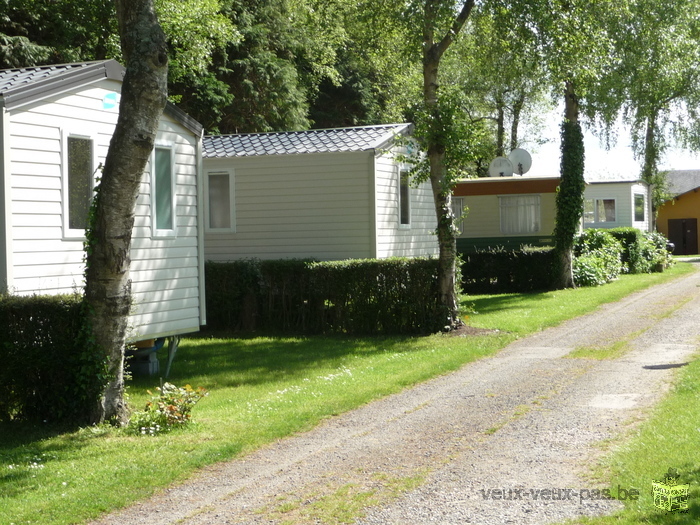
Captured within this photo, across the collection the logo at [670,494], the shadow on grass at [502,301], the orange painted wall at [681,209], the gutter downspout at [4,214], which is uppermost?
the orange painted wall at [681,209]

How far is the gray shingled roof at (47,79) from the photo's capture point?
861 centimetres

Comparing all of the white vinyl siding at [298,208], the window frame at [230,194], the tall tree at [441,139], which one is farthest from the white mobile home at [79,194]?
the window frame at [230,194]

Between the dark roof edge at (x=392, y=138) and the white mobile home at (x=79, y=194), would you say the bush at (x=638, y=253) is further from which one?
the white mobile home at (x=79, y=194)

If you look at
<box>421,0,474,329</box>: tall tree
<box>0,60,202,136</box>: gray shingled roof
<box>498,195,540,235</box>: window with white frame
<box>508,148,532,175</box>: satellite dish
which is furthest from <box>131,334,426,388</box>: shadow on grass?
<box>508,148,532,175</box>: satellite dish

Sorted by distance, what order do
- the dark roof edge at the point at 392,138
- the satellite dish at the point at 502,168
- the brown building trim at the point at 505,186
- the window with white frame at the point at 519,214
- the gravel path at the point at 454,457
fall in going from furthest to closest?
the satellite dish at the point at 502,168, the window with white frame at the point at 519,214, the brown building trim at the point at 505,186, the dark roof edge at the point at 392,138, the gravel path at the point at 454,457

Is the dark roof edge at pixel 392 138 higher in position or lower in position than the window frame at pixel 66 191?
higher

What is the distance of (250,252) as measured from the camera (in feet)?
56.7

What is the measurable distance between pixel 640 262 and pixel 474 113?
17788mm

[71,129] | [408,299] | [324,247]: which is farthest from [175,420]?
[324,247]

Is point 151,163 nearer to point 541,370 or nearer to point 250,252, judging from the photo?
point 541,370

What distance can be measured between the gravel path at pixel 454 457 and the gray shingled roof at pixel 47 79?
457cm

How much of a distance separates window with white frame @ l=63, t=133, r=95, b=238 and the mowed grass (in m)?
2.06

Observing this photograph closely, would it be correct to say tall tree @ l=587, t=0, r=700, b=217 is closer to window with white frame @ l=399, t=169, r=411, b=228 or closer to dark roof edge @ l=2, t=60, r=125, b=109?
window with white frame @ l=399, t=169, r=411, b=228

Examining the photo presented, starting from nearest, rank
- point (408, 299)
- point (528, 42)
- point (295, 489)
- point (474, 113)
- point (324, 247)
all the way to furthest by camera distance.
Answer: point (295, 489)
point (408, 299)
point (528, 42)
point (324, 247)
point (474, 113)
